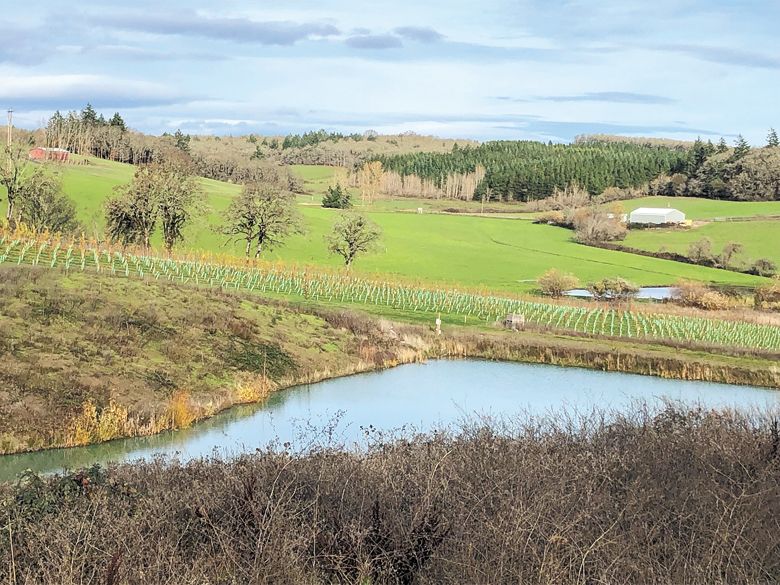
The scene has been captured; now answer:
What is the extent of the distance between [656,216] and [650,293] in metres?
46.1

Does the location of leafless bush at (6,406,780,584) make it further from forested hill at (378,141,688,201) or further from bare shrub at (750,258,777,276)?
forested hill at (378,141,688,201)

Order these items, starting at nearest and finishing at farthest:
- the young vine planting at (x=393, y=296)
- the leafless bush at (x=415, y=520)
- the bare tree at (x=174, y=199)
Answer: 1. the leafless bush at (x=415, y=520)
2. the young vine planting at (x=393, y=296)
3. the bare tree at (x=174, y=199)

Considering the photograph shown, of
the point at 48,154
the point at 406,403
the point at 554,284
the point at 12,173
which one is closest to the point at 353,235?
the point at 554,284

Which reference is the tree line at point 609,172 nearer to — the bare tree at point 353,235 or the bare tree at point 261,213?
the bare tree at point 353,235

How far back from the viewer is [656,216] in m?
112

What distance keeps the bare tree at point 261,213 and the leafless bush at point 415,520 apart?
5396 cm

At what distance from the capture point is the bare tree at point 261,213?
66.2 meters

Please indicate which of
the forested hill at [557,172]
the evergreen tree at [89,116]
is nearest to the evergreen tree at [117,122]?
the evergreen tree at [89,116]

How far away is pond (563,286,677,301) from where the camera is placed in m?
65.8

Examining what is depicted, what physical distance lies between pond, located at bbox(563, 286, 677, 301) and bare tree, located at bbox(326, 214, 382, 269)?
53.3 ft

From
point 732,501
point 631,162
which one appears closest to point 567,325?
point 732,501

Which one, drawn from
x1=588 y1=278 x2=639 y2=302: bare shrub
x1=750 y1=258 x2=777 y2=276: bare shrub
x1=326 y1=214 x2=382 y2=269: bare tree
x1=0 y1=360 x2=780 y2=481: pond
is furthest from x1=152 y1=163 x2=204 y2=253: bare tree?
x1=750 y1=258 x2=777 y2=276: bare shrub

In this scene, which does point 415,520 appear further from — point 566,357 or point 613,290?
point 613,290

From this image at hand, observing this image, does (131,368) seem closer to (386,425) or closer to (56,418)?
(56,418)
